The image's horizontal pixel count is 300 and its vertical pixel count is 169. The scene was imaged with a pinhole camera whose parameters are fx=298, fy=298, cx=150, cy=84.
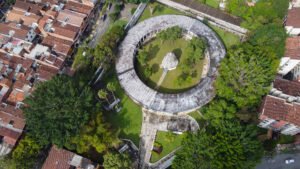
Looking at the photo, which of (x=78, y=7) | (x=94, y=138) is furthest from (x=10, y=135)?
(x=78, y=7)

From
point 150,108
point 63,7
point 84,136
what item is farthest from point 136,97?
point 63,7

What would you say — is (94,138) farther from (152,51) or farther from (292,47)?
(292,47)

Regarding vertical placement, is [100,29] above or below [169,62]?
above

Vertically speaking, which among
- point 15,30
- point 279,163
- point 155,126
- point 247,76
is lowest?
point 279,163

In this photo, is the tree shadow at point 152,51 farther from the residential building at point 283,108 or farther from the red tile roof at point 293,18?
the red tile roof at point 293,18

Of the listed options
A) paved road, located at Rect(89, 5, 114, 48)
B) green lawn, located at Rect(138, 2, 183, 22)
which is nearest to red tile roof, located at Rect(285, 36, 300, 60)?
green lawn, located at Rect(138, 2, 183, 22)

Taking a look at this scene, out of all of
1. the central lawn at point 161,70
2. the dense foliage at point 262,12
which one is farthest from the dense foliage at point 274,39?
the central lawn at point 161,70
